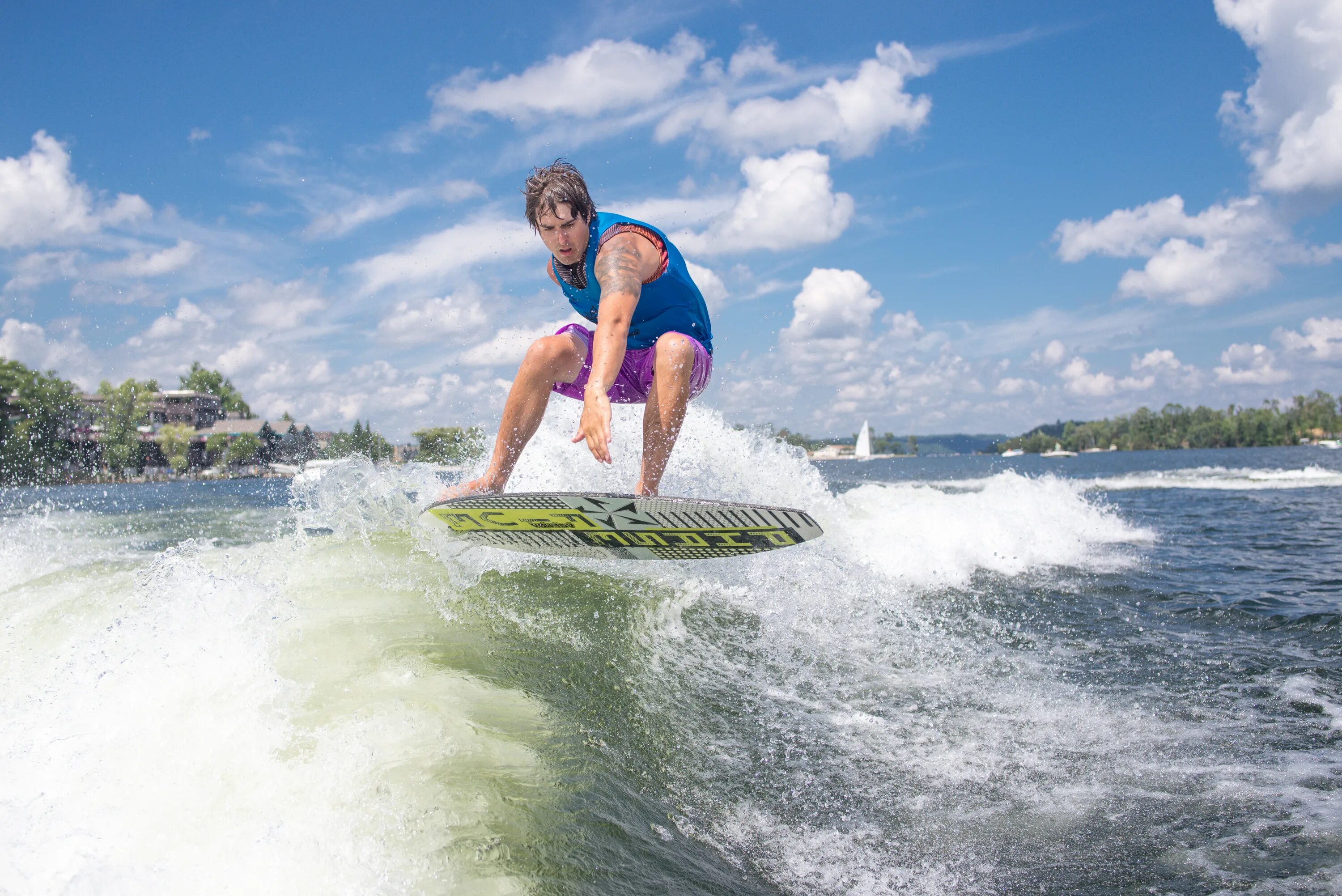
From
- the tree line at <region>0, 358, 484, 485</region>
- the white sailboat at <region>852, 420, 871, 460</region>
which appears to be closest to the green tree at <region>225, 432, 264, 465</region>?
the tree line at <region>0, 358, 484, 485</region>

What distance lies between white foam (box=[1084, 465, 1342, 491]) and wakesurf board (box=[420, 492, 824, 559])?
3092 cm

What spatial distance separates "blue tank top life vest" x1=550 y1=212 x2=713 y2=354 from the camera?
422cm

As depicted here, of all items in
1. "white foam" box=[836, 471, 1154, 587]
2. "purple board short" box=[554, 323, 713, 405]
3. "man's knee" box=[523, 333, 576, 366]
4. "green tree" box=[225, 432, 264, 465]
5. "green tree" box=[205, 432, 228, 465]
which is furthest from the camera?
"green tree" box=[205, 432, 228, 465]

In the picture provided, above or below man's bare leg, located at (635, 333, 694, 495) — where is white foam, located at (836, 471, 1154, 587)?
below

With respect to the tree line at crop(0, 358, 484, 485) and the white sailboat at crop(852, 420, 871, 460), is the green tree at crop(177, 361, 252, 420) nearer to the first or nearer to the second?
the tree line at crop(0, 358, 484, 485)

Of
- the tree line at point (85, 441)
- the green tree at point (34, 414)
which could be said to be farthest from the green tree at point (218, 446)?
the green tree at point (34, 414)

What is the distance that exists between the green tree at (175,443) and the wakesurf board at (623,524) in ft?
322

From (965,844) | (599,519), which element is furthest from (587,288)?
(965,844)

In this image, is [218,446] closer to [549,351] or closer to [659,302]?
[549,351]

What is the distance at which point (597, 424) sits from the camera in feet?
Answer: 10.5

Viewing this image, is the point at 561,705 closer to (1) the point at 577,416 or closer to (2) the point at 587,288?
(2) the point at 587,288

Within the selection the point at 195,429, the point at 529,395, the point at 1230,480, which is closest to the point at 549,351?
the point at 529,395

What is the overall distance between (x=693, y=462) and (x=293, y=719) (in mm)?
7665

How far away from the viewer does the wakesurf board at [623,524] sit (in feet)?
13.6
